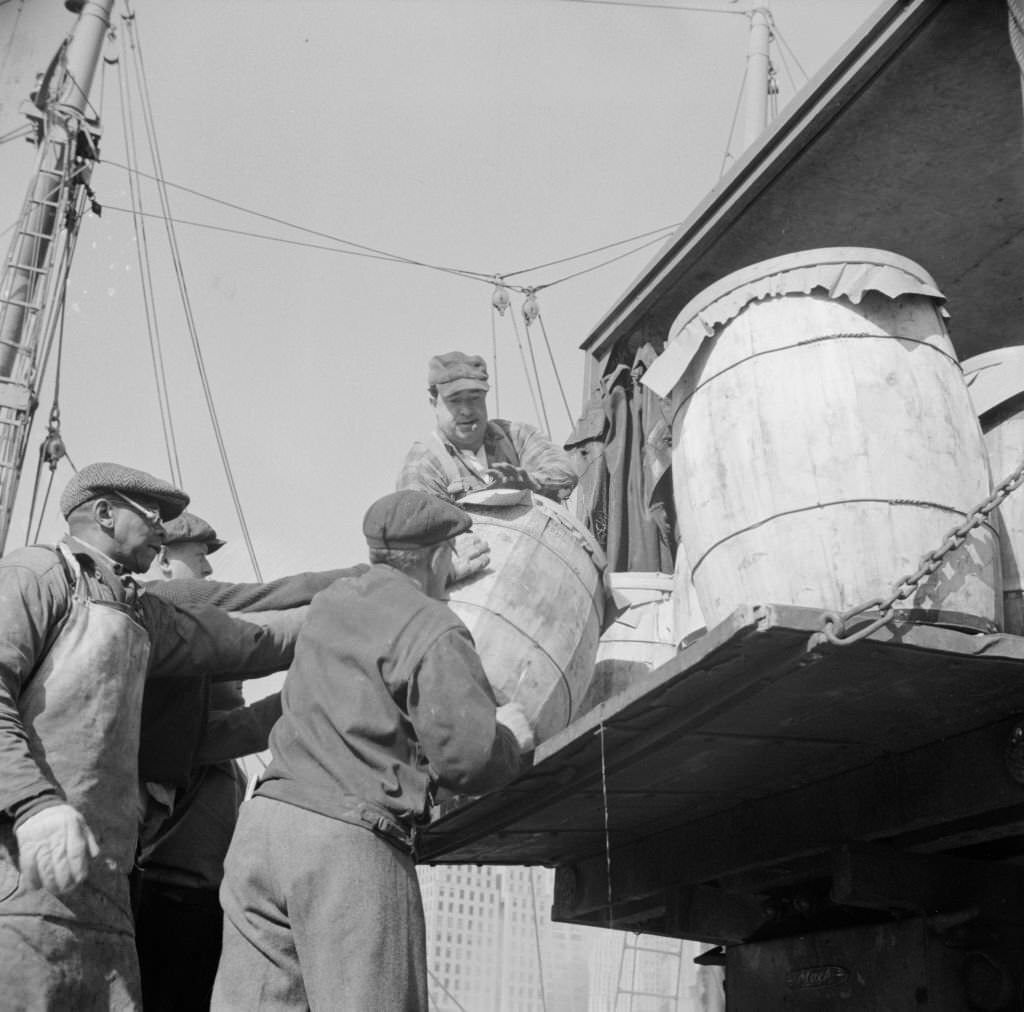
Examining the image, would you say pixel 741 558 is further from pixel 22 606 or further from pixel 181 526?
pixel 181 526

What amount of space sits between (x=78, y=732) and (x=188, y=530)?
1832 mm

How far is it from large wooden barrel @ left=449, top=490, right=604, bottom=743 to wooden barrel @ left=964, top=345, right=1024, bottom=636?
1547mm

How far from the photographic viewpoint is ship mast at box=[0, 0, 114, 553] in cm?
1997

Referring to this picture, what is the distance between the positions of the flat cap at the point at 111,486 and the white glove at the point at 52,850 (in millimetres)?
1248

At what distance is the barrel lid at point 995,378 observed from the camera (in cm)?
443

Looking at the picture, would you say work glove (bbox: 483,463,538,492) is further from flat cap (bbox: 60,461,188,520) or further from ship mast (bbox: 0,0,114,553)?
ship mast (bbox: 0,0,114,553)

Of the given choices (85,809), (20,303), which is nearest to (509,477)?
(85,809)

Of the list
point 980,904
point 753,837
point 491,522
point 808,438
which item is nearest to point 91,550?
point 491,522

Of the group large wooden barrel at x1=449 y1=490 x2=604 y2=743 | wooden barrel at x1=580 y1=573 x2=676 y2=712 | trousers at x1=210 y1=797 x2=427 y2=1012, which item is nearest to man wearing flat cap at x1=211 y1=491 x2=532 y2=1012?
trousers at x1=210 y1=797 x2=427 y2=1012

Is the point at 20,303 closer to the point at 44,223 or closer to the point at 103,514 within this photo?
the point at 44,223

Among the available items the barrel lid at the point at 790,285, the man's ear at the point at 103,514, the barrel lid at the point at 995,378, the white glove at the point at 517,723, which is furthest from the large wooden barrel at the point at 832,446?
the man's ear at the point at 103,514

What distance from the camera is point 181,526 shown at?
5621 mm

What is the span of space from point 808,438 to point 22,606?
2.31 metres

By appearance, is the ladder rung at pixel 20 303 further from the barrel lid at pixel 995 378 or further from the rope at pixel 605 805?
the barrel lid at pixel 995 378
